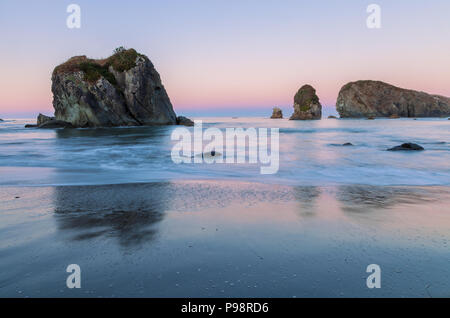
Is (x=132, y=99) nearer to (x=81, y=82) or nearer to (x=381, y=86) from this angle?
(x=81, y=82)

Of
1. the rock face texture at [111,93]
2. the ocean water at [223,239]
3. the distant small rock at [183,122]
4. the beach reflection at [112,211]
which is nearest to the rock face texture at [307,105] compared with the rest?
the distant small rock at [183,122]

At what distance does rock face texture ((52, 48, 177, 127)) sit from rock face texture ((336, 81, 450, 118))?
109 meters

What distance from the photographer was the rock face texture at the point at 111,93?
5003 centimetres

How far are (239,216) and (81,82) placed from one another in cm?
5392

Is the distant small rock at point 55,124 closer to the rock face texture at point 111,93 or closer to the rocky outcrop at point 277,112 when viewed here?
the rock face texture at point 111,93

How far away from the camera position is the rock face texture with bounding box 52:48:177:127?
50.0 metres

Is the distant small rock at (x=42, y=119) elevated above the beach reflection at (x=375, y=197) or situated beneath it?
elevated above

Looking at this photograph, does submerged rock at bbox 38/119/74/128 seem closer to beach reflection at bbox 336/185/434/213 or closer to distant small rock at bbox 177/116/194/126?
distant small rock at bbox 177/116/194/126

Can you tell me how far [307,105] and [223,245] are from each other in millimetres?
137471

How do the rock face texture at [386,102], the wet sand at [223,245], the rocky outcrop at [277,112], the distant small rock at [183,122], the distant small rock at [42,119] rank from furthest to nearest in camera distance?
the rocky outcrop at [277,112], the rock face texture at [386,102], the distant small rock at [183,122], the distant small rock at [42,119], the wet sand at [223,245]

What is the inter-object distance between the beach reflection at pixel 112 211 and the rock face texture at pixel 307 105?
131722 millimetres

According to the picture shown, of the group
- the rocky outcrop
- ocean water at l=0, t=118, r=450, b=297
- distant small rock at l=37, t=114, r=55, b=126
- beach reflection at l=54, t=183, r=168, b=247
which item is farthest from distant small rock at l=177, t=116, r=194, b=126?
the rocky outcrop

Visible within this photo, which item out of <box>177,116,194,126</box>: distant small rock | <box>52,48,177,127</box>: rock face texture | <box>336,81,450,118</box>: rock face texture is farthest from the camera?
<box>336,81,450,118</box>: rock face texture
